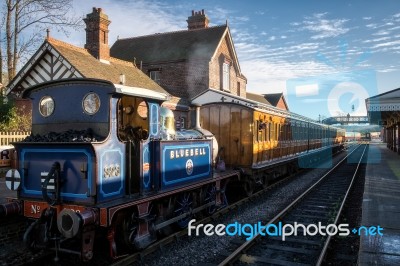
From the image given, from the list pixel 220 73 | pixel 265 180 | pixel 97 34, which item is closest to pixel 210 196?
pixel 265 180

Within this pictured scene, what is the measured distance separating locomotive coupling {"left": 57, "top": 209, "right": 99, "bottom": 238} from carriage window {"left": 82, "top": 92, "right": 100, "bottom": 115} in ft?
5.22

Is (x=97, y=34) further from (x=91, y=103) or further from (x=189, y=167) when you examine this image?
(x=91, y=103)

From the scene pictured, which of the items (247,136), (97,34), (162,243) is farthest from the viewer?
(97,34)

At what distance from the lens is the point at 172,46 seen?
28172 mm

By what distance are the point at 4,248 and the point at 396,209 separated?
8.85m

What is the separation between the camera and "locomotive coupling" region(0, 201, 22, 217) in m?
5.78

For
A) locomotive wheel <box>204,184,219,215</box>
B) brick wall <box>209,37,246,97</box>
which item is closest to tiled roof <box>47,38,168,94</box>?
brick wall <box>209,37,246,97</box>

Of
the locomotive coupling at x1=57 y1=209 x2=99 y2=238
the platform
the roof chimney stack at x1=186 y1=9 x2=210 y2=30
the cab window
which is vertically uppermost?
the roof chimney stack at x1=186 y1=9 x2=210 y2=30

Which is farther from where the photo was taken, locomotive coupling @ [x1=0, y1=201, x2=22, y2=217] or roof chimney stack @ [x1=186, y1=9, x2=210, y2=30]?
roof chimney stack @ [x1=186, y1=9, x2=210, y2=30]

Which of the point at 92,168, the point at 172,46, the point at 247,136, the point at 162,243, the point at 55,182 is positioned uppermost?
the point at 172,46

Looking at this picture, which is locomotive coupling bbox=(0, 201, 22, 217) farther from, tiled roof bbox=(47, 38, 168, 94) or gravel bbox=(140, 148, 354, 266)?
tiled roof bbox=(47, 38, 168, 94)

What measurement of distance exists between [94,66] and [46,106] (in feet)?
42.4

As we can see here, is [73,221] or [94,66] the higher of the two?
[94,66]

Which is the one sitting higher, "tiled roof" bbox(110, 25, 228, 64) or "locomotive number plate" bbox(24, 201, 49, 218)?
"tiled roof" bbox(110, 25, 228, 64)
